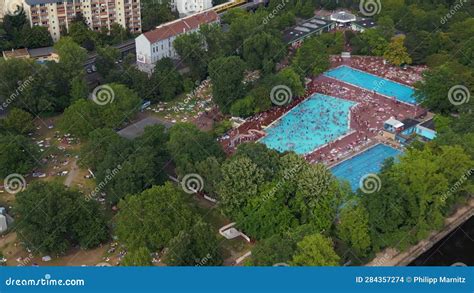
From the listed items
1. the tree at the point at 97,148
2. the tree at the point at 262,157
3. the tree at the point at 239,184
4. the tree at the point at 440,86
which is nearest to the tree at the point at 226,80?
the tree at the point at 97,148

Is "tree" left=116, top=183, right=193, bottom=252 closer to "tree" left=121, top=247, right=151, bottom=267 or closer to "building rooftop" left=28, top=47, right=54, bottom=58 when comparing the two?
"tree" left=121, top=247, right=151, bottom=267

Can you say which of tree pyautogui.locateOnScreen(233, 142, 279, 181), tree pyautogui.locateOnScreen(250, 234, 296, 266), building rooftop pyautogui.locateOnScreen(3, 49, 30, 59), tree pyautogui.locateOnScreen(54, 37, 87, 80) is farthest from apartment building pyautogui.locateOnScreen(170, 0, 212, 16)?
tree pyautogui.locateOnScreen(250, 234, 296, 266)

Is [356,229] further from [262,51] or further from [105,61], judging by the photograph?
[105,61]

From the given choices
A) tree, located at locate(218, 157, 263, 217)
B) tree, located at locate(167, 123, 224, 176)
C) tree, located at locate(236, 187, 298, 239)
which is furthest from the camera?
tree, located at locate(167, 123, 224, 176)

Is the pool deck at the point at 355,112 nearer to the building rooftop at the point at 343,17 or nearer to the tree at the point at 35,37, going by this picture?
the building rooftop at the point at 343,17

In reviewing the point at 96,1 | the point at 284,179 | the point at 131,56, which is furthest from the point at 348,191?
the point at 96,1
